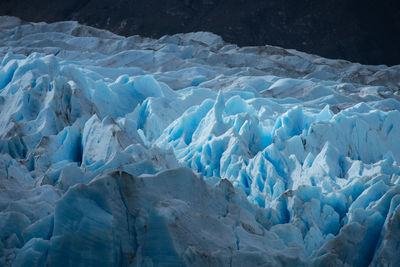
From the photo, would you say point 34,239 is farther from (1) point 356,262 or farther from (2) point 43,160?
(1) point 356,262

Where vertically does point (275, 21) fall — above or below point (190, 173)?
below

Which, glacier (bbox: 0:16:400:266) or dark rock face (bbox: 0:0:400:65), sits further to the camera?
A: dark rock face (bbox: 0:0:400:65)

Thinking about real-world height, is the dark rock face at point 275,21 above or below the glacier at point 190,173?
below

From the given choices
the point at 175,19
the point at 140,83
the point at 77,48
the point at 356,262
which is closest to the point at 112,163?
the point at 356,262

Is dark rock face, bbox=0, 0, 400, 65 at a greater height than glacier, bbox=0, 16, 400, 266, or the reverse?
glacier, bbox=0, 16, 400, 266
